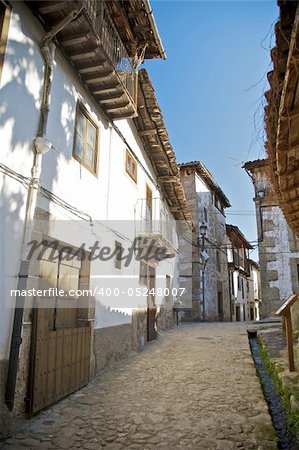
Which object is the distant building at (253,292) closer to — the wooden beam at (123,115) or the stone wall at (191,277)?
the stone wall at (191,277)

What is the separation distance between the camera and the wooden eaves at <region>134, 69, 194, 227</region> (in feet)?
29.3

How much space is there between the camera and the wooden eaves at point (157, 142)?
8945 millimetres

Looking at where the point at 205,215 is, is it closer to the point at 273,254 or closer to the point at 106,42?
the point at 273,254

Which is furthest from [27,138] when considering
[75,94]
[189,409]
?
[189,409]

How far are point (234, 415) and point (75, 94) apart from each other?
5801 millimetres

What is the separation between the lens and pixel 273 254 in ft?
47.1

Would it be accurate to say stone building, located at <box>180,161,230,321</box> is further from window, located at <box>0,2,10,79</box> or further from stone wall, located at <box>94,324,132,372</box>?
window, located at <box>0,2,10,79</box>

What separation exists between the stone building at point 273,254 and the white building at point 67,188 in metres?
7.18

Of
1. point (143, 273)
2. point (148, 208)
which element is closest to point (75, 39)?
point (148, 208)

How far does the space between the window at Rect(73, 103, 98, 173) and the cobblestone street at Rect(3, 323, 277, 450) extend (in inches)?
161

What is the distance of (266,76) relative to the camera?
8.67 ft

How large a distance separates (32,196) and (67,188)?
3.61ft

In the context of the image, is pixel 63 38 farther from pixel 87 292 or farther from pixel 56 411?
pixel 56 411

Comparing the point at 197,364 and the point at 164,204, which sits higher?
the point at 164,204
